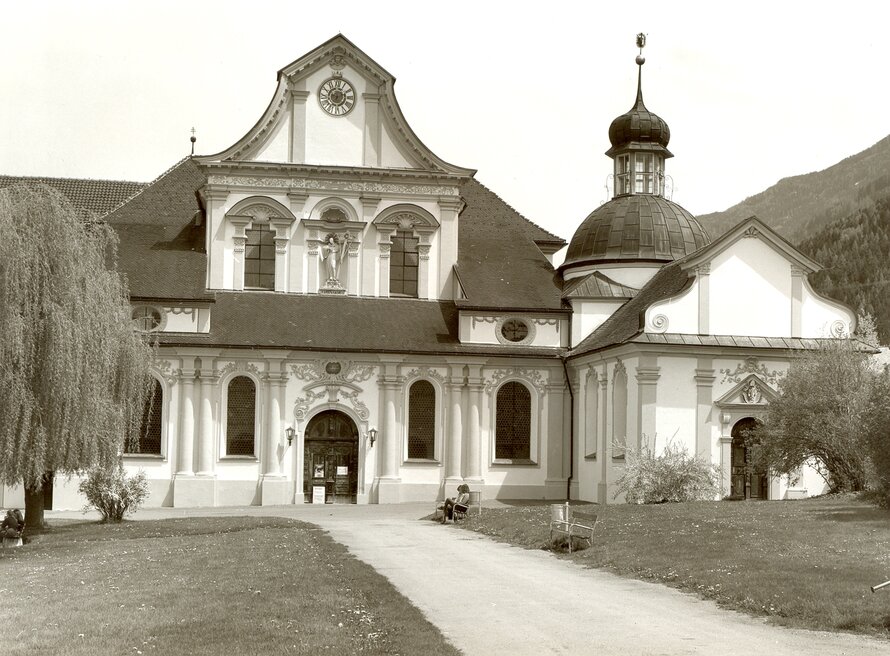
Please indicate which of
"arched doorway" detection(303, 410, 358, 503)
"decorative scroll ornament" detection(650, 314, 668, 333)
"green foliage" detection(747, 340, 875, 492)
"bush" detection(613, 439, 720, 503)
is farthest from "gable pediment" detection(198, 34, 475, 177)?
"green foliage" detection(747, 340, 875, 492)

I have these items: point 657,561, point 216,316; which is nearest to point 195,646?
point 657,561

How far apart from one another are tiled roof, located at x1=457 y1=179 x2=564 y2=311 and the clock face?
16.7ft

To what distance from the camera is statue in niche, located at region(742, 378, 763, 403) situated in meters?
39.6

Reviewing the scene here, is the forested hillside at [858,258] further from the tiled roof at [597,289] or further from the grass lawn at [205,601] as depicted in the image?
the grass lawn at [205,601]

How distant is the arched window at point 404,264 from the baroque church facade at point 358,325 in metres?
0.07

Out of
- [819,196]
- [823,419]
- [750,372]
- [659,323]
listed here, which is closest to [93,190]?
[659,323]

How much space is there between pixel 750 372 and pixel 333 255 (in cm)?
1470

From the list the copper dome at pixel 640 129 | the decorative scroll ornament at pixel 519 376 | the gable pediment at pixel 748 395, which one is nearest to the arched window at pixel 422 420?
the decorative scroll ornament at pixel 519 376

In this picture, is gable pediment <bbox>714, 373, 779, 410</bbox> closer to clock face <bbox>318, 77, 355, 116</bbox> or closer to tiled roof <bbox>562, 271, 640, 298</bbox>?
tiled roof <bbox>562, 271, 640, 298</bbox>

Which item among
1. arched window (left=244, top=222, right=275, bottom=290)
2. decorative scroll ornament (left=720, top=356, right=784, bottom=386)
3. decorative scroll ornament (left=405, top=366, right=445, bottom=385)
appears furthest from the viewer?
arched window (left=244, top=222, right=275, bottom=290)

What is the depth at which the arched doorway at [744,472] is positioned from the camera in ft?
131

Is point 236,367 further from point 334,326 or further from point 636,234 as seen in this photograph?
point 636,234

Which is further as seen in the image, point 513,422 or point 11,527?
point 513,422

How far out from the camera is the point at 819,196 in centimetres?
15612
